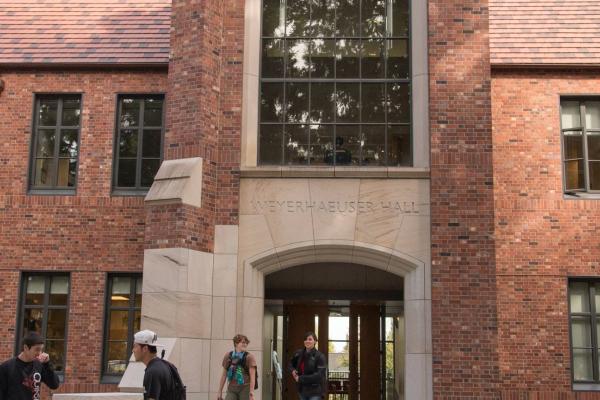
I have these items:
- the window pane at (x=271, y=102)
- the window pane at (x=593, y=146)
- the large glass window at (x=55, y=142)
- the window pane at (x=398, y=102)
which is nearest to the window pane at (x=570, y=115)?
the window pane at (x=593, y=146)

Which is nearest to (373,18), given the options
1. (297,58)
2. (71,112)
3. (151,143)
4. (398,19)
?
(398,19)

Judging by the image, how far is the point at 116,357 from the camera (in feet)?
48.1

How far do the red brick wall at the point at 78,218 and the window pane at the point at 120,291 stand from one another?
261mm

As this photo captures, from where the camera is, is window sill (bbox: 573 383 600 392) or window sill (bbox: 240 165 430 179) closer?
window sill (bbox: 240 165 430 179)

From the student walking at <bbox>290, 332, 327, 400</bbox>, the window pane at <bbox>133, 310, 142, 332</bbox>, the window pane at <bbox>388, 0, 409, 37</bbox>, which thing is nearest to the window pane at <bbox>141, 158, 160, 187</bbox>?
the window pane at <bbox>133, 310, 142, 332</bbox>

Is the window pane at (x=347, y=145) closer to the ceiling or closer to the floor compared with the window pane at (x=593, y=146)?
closer to the floor

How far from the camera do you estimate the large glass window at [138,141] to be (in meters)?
→ 15.2

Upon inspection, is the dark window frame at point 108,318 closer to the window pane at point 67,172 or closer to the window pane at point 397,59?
the window pane at point 67,172

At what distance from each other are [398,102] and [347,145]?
43.8 inches

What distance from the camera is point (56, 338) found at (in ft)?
48.5

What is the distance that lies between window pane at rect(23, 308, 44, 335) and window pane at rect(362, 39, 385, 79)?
23.5 ft

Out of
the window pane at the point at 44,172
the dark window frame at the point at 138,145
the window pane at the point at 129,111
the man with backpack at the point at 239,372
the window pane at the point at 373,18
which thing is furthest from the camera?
the window pane at the point at 129,111

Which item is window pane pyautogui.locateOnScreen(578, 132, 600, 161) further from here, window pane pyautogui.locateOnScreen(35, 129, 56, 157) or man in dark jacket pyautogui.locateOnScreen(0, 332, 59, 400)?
man in dark jacket pyautogui.locateOnScreen(0, 332, 59, 400)

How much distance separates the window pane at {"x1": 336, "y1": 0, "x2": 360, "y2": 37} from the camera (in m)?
14.0
